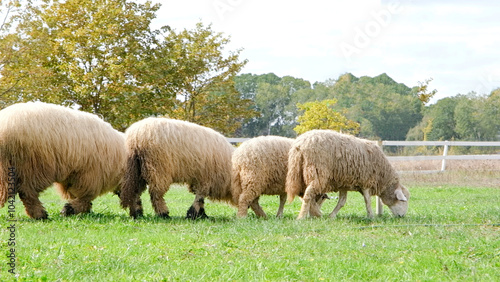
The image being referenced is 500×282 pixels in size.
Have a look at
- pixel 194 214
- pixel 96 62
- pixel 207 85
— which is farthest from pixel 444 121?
pixel 194 214

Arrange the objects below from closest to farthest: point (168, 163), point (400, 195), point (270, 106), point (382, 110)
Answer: point (168, 163), point (400, 195), point (382, 110), point (270, 106)

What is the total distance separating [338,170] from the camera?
34.8 feet

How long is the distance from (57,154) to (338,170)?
4.58 m

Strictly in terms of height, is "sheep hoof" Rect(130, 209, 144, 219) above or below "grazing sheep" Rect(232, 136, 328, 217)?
below

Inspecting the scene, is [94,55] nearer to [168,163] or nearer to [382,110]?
[168,163]

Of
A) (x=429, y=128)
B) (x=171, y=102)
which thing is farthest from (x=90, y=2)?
(x=429, y=128)

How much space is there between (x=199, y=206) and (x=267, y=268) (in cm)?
481

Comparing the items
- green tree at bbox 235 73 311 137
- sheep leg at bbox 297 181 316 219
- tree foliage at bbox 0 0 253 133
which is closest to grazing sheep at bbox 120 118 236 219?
sheep leg at bbox 297 181 316 219

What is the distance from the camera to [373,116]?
5719 centimetres

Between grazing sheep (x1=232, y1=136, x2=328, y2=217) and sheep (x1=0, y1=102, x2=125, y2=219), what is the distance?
2.04m

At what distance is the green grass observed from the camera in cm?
597

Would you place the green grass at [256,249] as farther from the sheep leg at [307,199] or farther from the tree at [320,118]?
the tree at [320,118]

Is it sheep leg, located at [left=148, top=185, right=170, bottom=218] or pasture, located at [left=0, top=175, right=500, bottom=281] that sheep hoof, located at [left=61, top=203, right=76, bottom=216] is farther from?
sheep leg, located at [left=148, top=185, right=170, bottom=218]

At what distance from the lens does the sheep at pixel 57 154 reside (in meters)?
9.11
